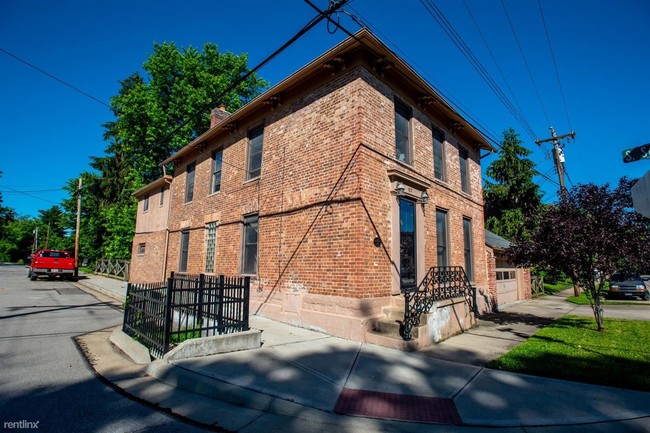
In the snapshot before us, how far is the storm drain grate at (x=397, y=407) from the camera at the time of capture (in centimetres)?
383

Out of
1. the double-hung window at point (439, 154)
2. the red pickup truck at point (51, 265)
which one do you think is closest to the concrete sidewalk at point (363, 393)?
the double-hung window at point (439, 154)

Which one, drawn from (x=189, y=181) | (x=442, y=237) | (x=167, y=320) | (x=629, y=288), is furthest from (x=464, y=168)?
(x=629, y=288)

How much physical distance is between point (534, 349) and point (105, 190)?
1487 inches

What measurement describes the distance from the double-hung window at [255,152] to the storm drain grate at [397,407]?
26.6 feet

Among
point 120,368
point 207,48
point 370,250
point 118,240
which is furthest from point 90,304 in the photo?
point 207,48

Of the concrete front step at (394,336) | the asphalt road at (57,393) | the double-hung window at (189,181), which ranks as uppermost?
the double-hung window at (189,181)

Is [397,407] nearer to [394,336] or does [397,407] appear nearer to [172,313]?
[394,336]

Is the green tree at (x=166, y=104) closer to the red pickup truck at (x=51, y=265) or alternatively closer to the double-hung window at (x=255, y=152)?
the red pickup truck at (x=51, y=265)

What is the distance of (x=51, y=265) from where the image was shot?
21266 millimetres

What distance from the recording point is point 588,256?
8.38 meters

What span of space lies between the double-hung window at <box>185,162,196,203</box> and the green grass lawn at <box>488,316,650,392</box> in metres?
13.5

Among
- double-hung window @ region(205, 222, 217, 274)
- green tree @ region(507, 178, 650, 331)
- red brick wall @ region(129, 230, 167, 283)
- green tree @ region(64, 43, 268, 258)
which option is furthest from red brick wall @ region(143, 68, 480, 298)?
green tree @ region(64, 43, 268, 258)

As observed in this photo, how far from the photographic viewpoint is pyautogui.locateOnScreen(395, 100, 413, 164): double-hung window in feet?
Answer: 31.0

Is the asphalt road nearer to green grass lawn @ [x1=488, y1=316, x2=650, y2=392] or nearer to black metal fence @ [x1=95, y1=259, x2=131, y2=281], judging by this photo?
green grass lawn @ [x1=488, y1=316, x2=650, y2=392]
